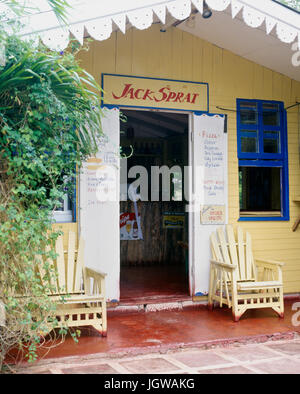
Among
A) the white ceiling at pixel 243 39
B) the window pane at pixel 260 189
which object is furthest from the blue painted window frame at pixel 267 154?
the white ceiling at pixel 243 39

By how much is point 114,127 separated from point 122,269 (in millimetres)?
3355

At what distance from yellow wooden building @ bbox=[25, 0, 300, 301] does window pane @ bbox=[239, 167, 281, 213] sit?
2 centimetres

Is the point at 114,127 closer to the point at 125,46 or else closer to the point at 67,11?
the point at 125,46

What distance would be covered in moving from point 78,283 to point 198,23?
11.6 ft

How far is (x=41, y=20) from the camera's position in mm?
3904

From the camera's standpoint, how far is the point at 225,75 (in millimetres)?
6203

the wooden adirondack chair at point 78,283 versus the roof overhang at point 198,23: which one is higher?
the roof overhang at point 198,23

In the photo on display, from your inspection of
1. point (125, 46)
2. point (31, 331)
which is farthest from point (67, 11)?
point (31, 331)

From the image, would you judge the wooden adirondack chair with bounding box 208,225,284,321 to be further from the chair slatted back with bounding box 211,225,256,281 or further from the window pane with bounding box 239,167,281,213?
the window pane with bounding box 239,167,281,213

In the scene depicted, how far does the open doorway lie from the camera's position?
7.50 m

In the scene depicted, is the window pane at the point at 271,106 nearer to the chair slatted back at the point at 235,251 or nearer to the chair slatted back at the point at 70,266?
the chair slatted back at the point at 235,251

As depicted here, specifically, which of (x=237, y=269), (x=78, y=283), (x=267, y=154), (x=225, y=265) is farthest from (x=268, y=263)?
(x=78, y=283)

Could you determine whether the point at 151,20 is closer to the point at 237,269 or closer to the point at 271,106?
the point at 271,106

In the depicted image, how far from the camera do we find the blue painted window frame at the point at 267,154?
623cm
